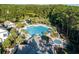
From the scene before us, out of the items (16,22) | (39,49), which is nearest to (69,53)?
(39,49)

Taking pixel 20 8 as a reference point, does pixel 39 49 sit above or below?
below

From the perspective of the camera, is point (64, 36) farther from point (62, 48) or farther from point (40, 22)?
point (40, 22)

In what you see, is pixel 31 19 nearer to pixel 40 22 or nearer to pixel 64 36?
pixel 40 22

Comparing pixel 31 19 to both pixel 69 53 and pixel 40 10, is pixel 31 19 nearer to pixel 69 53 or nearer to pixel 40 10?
pixel 40 10

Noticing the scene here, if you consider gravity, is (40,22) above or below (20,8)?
below
